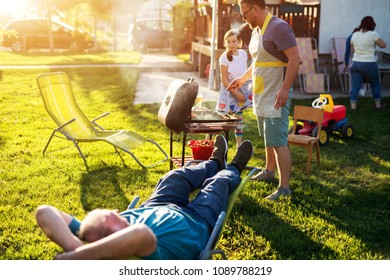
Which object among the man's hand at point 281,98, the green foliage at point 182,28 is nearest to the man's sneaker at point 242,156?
the man's hand at point 281,98

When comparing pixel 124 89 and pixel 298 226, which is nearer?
pixel 298 226

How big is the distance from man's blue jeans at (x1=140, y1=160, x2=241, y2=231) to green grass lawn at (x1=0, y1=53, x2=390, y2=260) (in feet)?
1.94

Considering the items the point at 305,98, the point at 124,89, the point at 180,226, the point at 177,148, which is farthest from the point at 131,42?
the point at 180,226

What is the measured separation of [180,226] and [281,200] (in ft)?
7.32

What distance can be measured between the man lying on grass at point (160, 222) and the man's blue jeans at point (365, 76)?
A: 254 inches

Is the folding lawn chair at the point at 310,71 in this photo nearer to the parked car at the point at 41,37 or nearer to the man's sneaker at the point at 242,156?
the man's sneaker at the point at 242,156

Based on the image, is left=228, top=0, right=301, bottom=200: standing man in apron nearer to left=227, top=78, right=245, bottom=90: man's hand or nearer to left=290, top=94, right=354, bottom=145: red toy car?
left=227, top=78, right=245, bottom=90: man's hand

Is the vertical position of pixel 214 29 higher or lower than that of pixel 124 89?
higher

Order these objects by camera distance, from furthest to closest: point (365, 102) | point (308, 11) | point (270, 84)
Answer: point (308, 11) → point (365, 102) → point (270, 84)

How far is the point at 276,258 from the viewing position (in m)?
4.30

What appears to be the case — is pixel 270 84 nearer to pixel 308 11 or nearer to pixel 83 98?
pixel 83 98

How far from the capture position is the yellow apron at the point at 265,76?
533cm

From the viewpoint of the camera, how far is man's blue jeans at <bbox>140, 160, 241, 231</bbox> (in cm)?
390

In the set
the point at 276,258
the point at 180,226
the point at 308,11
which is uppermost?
the point at 308,11
